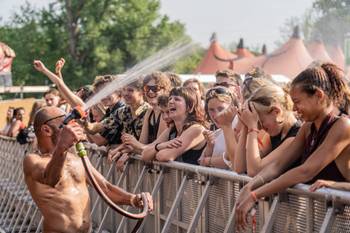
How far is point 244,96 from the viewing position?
22.9ft

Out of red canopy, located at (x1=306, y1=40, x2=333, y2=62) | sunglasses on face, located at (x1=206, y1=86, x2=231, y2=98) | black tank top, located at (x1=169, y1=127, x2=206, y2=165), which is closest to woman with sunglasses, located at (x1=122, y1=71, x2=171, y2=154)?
black tank top, located at (x1=169, y1=127, x2=206, y2=165)

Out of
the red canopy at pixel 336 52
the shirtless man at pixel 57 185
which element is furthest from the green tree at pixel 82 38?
the shirtless man at pixel 57 185

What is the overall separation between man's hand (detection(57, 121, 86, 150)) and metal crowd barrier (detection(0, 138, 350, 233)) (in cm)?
112

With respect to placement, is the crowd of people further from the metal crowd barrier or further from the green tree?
the green tree

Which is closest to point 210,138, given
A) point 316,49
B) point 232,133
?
point 232,133

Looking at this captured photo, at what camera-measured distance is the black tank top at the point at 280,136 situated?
18.4 feet

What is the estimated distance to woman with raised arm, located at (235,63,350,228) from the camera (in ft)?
15.4

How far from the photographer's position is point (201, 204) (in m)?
6.19

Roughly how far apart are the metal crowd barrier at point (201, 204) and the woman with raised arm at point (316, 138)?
0.10 metres

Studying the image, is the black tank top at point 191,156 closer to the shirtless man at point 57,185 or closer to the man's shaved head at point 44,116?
the shirtless man at point 57,185

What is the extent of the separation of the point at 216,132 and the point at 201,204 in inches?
36.0

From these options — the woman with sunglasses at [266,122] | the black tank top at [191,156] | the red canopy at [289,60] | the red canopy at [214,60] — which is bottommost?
the red canopy at [214,60]

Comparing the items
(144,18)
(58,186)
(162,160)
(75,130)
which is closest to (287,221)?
(75,130)

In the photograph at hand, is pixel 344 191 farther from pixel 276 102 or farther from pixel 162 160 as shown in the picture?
pixel 162 160
